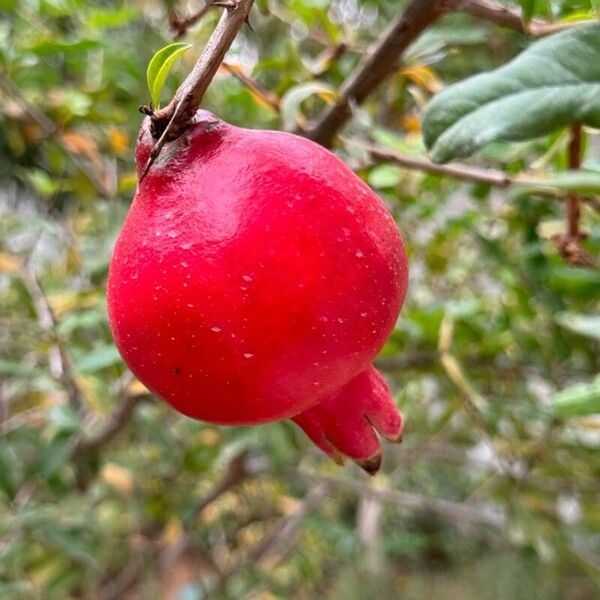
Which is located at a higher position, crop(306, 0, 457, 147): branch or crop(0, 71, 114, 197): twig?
crop(306, 0, 457, 147): branch

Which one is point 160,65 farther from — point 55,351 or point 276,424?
point 276,424

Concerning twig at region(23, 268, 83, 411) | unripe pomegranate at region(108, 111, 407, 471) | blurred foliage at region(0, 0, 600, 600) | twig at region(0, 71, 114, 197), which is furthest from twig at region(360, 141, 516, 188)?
twig at region(0, 71, 114, 197)

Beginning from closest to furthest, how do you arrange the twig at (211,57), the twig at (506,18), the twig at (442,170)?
1. the twig at (211,57)
2. the twig at (506,18)
3. the twig at (442,170)

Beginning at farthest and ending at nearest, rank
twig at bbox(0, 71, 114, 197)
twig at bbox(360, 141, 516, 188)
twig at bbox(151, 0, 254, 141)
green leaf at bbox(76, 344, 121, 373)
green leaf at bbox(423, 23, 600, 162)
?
twig at bbox(0, 71, 114, 197) → green leaf at bbox(76, 344, 121, 373) → twig at bbox(360, 141, 516, 188) → green leaf at bbox(423, 23, 600, 162) → twig at bbox(151, 0, 254, 141)

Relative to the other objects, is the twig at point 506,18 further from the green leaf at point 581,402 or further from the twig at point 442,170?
the green leaf at point 581,402

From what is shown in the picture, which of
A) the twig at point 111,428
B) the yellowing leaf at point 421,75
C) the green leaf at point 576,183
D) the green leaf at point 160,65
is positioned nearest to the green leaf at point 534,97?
the green leaf at point 576,183

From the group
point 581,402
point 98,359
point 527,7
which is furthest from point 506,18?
point 98,359

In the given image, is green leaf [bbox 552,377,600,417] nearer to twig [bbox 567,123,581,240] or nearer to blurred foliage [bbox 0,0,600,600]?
blurred foliage [bbox 0,0,600,600]
